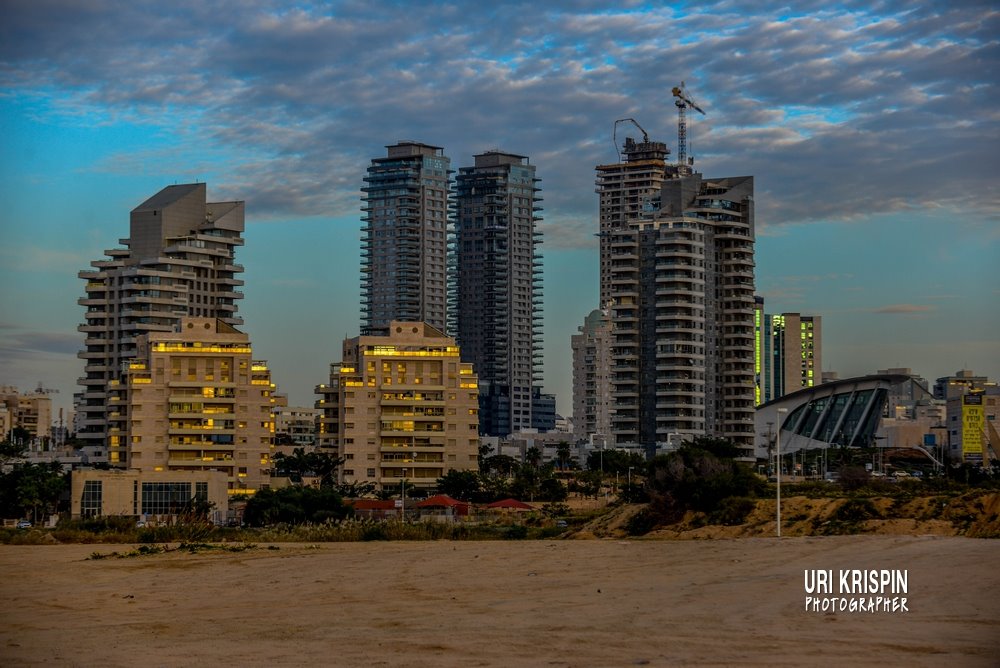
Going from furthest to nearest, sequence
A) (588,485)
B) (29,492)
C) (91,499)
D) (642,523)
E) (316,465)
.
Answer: (316,465) → (588,485) → (91,499) → (29,492) → (642,523)

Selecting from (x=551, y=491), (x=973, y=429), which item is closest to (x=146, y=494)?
(x=551, y=491)

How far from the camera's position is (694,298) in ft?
522

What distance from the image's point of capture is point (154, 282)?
494ft

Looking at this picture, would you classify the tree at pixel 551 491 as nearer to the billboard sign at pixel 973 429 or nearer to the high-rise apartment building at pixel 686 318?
the high-rise apartment building at pixel 686 318

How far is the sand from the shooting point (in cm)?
2453

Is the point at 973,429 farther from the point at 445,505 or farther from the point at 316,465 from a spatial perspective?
the point at 445,505

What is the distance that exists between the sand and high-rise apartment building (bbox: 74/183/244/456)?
10541 centimetres

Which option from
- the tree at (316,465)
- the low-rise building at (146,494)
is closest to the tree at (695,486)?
the low-rise building at (146,494)

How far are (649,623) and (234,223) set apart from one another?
139m

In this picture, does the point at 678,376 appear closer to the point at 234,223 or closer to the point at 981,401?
the point at 981,401

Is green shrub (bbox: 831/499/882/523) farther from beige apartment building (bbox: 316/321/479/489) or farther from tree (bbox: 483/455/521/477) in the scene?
tree (bbox: 483/455/521/477)

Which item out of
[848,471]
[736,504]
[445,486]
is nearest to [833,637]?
[736,504]

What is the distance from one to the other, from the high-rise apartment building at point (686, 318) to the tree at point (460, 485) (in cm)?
4571

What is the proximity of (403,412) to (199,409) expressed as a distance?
17704 millimetres
